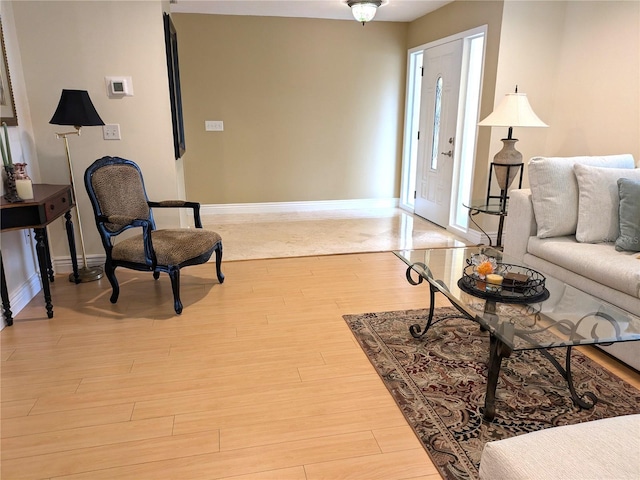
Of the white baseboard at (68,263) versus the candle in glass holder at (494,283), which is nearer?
the candle in glass holder at (494,283)

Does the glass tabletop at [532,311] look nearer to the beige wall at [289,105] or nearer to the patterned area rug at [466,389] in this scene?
the patterned area rug at [466,389]

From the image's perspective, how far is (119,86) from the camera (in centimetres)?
352

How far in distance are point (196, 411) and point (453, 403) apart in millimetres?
1200

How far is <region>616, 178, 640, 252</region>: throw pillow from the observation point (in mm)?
2627

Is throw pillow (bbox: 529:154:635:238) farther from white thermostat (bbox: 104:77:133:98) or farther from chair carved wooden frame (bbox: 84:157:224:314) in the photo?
white thermostat (bbox: 104:77:133:98)

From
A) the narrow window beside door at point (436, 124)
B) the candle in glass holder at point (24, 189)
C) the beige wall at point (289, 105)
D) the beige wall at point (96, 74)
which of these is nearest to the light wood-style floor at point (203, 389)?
the candle in glass holder at point (24, 189)

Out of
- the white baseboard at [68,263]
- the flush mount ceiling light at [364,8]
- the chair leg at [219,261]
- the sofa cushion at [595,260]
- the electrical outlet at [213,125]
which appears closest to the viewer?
the sofa cushion at [595,260]

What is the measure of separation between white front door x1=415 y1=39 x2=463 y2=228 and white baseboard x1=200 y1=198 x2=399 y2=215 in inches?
26.3

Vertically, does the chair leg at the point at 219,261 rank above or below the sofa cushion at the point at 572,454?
below

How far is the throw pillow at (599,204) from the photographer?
9.27ft

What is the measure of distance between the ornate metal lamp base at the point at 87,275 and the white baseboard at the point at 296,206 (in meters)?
2.32

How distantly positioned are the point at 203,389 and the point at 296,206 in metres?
4.21

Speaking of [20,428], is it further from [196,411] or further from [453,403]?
[453,403]

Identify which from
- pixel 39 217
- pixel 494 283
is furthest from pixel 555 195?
pixel 39 217
